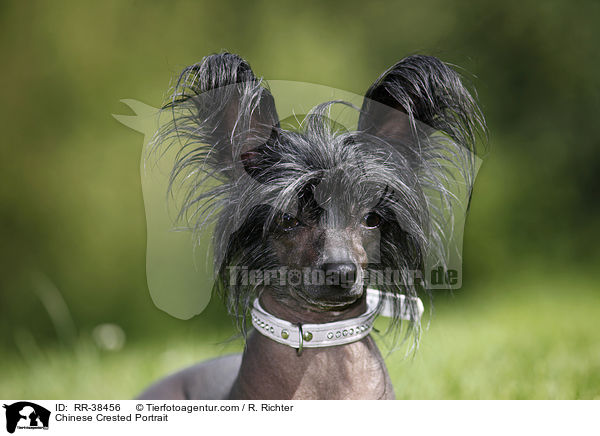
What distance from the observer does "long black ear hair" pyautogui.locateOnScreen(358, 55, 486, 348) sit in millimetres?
1171

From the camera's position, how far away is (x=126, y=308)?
2.47 meters

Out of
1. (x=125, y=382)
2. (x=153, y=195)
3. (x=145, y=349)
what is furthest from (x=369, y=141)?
(x=145, y=349)

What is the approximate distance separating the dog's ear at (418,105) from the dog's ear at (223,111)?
214mm

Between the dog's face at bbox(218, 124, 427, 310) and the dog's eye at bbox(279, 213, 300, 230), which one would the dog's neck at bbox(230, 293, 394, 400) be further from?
the dog's eye at bbox(279, 213, 300, 230)

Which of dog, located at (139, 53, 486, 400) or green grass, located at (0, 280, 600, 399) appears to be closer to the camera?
dog, located at (139, 53, 486, 400)

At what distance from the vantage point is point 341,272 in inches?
41.7

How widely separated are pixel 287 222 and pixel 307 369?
0.31 metres

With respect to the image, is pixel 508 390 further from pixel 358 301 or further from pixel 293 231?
pixel 293 231

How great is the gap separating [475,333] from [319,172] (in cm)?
144

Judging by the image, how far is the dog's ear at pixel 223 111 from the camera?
1.13 meters
